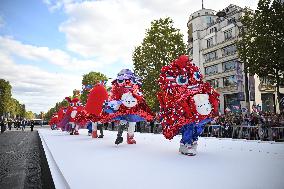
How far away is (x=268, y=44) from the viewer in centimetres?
1670

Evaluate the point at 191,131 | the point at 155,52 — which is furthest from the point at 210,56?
the point at 191,131

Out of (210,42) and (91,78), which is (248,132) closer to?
(210,42)

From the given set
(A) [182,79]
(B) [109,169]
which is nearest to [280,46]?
(A) [182,79]

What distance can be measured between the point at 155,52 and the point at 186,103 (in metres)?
21.9

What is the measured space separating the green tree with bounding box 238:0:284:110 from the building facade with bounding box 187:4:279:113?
1784 centimetres

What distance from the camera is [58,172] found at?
498cm

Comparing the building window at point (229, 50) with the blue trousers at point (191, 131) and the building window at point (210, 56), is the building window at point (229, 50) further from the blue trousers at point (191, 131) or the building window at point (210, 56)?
the blue trousers at point (191, 131)

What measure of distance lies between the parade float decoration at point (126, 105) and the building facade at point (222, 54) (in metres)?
26.9

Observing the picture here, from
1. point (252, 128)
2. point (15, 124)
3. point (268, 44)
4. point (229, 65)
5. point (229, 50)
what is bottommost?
point (15, 124)

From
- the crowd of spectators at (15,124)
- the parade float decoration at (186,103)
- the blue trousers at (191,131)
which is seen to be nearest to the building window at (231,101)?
the crowd of spectators at (15,124)

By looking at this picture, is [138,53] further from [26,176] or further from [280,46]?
[26,176]

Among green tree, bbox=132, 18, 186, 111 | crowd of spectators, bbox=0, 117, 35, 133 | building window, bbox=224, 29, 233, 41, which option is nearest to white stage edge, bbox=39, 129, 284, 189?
green tree, bbox=132, 18, 186, 111

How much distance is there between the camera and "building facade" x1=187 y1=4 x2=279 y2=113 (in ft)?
126

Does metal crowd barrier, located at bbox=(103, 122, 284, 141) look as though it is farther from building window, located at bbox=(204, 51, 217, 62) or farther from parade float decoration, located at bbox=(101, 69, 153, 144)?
building window, located at bbox=(204, 51, 217, 62)
